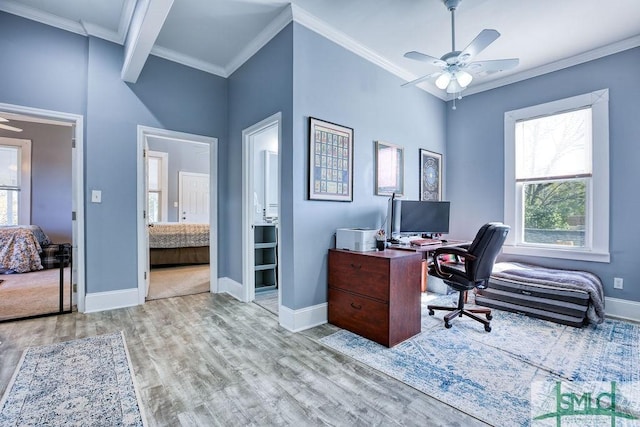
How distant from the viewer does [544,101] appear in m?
3.55

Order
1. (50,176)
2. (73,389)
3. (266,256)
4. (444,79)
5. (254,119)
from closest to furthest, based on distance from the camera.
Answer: (73,389) < (444,79) < (254,119) < (266,256) < (50,176)

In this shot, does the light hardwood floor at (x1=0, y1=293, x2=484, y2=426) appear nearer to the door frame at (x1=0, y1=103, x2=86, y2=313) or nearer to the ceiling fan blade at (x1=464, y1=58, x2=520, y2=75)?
the door frame at (x1=0, y1=103, x2=86, y2=313)

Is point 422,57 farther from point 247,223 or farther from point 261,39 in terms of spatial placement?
point 247,223

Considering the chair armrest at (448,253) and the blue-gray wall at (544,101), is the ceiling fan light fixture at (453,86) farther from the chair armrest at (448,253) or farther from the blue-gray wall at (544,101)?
the blue-gray wall at (544,101)

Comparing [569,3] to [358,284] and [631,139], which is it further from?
[358,284]

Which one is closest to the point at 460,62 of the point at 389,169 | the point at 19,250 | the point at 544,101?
the point at 389,169

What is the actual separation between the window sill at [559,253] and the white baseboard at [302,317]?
8.62 ft

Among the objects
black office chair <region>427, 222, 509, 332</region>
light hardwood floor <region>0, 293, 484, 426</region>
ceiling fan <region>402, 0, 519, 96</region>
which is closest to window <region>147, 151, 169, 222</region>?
light hardwood floor <region>0, 293, 484, 426</region>

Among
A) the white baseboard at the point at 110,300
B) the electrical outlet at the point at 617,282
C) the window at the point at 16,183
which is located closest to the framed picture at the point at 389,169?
the electrical outlet at the point at 617,282

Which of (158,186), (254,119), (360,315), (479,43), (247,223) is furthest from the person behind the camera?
(158,186)

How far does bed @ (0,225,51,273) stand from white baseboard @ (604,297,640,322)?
761 cm

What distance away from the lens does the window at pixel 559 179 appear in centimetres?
312

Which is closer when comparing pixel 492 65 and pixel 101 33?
pixel 492 65

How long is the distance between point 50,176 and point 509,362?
7629 millimetres
